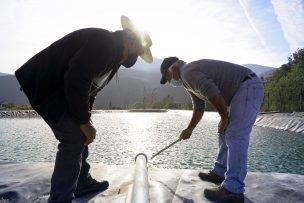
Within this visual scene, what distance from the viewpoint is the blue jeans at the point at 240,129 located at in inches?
120

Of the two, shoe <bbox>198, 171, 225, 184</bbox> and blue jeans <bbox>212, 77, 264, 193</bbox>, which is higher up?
blue jeans <bbox>212, 77, 264, 193</bbox>

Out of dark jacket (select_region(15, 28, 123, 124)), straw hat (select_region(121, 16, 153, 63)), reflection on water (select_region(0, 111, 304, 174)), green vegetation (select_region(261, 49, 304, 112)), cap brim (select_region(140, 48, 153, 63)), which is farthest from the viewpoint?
green vegetation (select_region(261, 49, 304, 112))

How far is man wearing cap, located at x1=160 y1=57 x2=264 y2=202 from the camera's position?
9.89 feet

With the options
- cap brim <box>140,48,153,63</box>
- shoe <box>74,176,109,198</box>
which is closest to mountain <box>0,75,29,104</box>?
shoe <box>74,176,109,198</box>

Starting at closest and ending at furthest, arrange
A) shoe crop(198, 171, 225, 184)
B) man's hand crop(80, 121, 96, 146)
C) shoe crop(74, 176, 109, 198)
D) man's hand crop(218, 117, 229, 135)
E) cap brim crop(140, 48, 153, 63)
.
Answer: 1. man's hand crop(80, 121, 96, 146)
2. cap brim crop(140, 48, 153, 63)
3. man's hand crop(218, 117, 229, 135)
4. shoe crop(74, 176, 109, 198)
5. shoe crop(198, 171, 225, 184)

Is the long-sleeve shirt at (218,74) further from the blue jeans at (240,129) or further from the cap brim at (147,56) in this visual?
the cap brim at (147,56)

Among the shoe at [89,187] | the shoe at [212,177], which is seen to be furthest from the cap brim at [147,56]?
the shoe at [212,177]

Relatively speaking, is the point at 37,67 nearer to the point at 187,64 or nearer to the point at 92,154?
the point at 187,64

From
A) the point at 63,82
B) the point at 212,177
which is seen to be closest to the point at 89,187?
the point at 63,82

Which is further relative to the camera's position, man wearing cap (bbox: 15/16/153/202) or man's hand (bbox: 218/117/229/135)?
man's hand (bbox: 218/117/229/135)

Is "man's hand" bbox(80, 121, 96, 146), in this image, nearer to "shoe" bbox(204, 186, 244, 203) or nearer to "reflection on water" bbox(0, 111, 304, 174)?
"shoe" bbox(204, 186, 244, 203)

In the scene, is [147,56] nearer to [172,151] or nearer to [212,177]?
[212,177]

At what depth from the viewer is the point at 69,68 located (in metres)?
2.30

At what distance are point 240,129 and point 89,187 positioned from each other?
1.55 m
